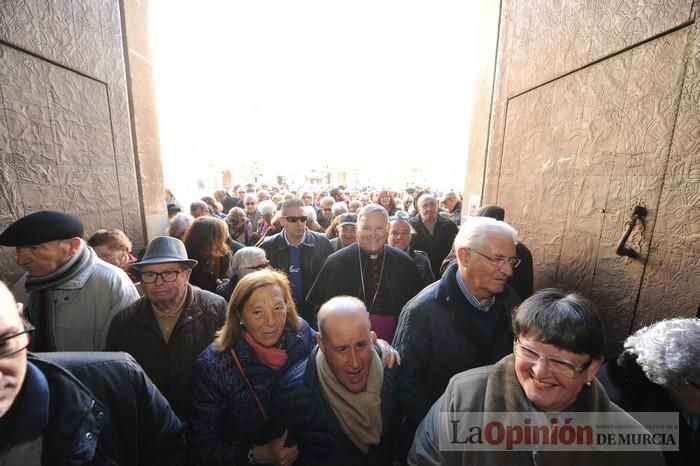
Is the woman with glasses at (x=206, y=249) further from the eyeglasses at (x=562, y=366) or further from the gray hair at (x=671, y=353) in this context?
the gray hair at (x=671, y=353)

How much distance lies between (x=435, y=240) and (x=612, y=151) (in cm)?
244

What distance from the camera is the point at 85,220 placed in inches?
138

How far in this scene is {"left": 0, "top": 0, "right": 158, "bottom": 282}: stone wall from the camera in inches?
104

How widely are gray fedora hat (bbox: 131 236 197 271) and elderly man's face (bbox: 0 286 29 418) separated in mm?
1112

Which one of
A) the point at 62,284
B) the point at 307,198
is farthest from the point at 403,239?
the point at 307,198

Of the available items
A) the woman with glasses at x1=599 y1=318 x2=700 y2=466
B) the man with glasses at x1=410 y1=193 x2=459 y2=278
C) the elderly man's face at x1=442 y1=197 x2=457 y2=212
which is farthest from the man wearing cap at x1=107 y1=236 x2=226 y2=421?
the elderly man's face at x1=442 y1=197 x2=457 y2=212

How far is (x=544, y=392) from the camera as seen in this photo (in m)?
1.28

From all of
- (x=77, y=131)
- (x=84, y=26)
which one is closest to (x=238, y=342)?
(x=77, y=131)

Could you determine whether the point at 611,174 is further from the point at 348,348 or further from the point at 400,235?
the point at 348,348

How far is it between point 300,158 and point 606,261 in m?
48.5

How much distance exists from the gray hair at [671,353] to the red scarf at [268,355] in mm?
1994

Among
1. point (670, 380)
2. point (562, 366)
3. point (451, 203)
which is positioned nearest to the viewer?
point (562, 366)

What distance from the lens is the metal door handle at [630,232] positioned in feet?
7.73

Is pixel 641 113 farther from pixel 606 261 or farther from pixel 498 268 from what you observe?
pixel 498 268
